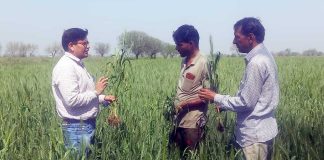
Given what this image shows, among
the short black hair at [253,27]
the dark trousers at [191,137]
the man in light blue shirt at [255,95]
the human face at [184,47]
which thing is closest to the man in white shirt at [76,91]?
the human face at [184,47]

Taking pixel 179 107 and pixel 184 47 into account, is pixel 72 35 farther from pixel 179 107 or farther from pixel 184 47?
pixel 179 107

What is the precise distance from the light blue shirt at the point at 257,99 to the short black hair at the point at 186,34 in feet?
2.19

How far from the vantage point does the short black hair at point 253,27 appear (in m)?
2.44

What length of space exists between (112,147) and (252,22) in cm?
135

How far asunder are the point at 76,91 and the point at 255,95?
1.22 m

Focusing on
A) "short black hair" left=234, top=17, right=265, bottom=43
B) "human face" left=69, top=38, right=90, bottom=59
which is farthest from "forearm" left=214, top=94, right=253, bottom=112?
"human face" left=69, top=38, right=90, bottom=59

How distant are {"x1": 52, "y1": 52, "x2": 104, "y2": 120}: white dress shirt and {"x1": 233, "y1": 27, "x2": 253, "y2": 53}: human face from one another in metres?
1.07

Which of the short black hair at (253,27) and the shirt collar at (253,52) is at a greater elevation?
the short black hair at (253,27)

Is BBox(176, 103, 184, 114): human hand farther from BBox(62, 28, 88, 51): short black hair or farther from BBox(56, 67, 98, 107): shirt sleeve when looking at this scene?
BBox(62, 28, 88, 51): short black hair

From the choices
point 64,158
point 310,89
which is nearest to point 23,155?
point 64,158

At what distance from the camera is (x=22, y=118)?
157 inches

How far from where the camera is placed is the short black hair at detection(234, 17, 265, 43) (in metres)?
2.44

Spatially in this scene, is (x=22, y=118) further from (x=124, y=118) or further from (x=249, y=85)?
(x=249, y=85)

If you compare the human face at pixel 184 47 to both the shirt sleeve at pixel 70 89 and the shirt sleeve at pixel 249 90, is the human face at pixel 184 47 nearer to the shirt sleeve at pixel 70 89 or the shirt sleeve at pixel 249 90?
the shirt sleeve at pixel 249 90
